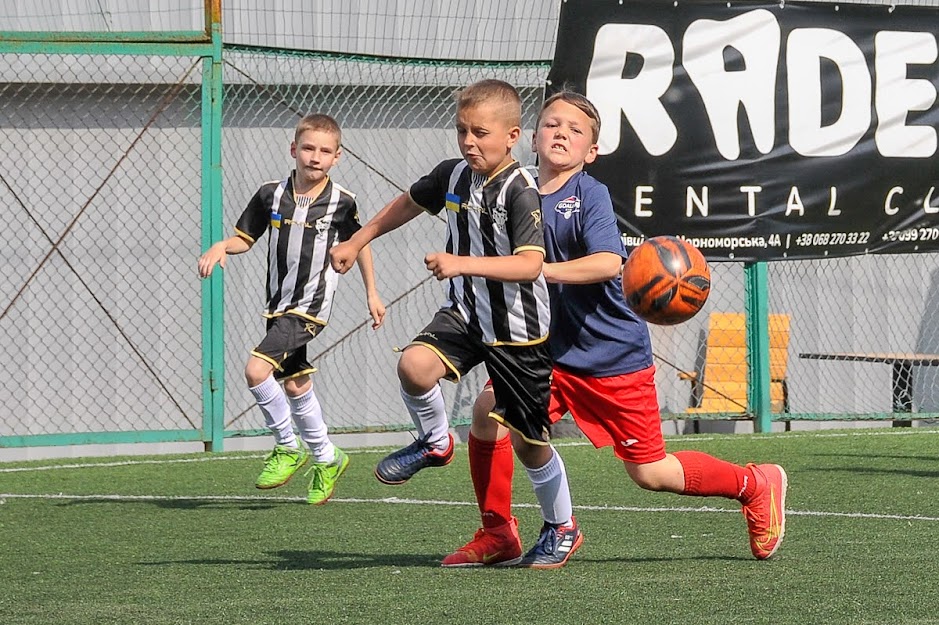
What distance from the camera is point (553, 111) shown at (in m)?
5.13

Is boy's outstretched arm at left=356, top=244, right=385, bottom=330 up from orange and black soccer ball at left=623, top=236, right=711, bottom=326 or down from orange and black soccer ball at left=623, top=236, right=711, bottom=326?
down

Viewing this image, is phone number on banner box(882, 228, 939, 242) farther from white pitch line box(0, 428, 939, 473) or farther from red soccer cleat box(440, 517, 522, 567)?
red soccer cleat box(440, 517, 522, 567)

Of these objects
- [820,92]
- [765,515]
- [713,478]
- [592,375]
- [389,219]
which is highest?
[820,92]

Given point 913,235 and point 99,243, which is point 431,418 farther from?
point 913,235

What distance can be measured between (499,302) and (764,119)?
7.01 metres

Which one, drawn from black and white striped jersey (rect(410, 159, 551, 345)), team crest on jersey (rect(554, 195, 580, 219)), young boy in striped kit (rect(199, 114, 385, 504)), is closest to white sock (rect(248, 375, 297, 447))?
young boy in striped kit (rect(199, 114, 385, 504))

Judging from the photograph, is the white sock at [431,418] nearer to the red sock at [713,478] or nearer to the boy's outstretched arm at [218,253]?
the red sock at [713,478]

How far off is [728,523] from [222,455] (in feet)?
16.3

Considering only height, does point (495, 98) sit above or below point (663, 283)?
above

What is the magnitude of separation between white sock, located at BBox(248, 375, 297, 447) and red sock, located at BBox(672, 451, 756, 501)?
10.2 feet

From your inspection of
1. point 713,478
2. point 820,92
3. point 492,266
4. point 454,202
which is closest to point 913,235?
point 820,92

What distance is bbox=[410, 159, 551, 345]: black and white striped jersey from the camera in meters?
4.90

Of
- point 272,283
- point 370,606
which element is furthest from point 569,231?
point 272,283

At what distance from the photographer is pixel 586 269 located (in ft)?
15.8
